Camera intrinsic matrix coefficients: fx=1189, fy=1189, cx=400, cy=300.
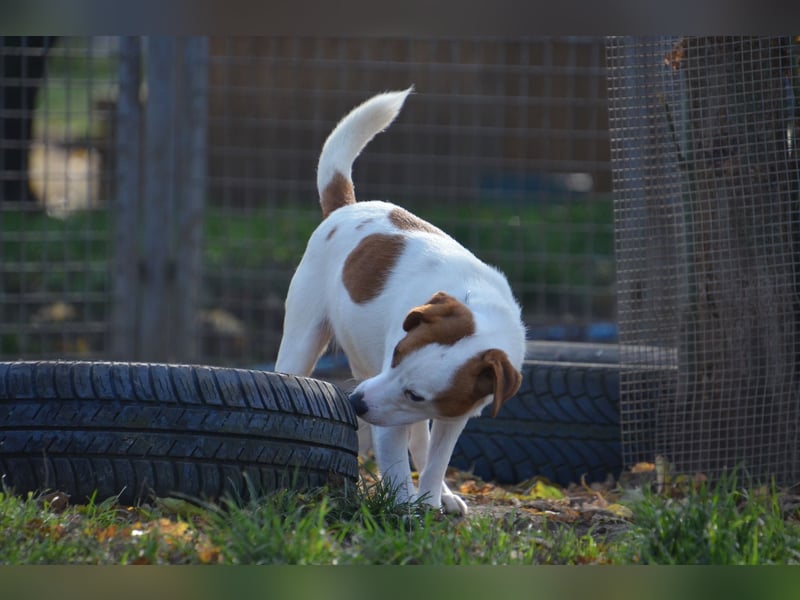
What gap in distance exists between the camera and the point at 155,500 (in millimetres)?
3328

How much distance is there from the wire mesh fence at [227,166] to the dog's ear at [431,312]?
391 cm

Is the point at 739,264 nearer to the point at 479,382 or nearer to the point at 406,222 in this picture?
the point at 406,222

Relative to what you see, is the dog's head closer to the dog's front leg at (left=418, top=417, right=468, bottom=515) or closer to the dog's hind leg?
the dog's front leg at (left=418, top=417, right=468, bottom=515)

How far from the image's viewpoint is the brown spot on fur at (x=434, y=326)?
3.69 meters

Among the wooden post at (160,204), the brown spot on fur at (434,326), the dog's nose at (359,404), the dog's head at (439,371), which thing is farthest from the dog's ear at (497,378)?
the wooden post at (160,204)

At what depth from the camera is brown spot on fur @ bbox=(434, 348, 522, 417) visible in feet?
11.8

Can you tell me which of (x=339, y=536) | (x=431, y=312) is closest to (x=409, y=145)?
(x=431, y=312)

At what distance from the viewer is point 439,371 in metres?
3.67

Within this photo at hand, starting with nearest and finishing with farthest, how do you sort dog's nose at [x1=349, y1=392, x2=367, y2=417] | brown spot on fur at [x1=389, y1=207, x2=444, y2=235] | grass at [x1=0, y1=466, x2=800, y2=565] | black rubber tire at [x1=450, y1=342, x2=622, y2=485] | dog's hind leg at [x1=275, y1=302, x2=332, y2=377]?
grass at [x1=0, y1=466, x2=800, y2=565] < dog's nose at [x1=349, y1=392, x2=367, y2=417] < brown spot on fur at [x1=389, y1=207, x2=444, y2=235] < dog's hind leg at [x1=275, y1=302, x2=332, y2=377] < black rubber tire at [x1=450, y1=342, x2=622, y2=485]

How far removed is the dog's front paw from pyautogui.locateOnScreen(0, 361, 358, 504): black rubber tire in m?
0.81

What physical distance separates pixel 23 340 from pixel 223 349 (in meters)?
1.41

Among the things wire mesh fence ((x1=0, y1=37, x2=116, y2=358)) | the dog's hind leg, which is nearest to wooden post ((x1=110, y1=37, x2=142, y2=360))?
wire mesh fence ((x1=0, y1=37, x2=116, y2=358))

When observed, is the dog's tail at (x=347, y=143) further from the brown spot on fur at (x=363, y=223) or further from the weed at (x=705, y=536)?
the weed at (x=705, y=536)

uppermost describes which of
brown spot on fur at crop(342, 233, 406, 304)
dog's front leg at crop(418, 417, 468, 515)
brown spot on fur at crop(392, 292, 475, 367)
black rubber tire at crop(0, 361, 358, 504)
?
brown spot on fur at crop(342, 233, 406, 304)
